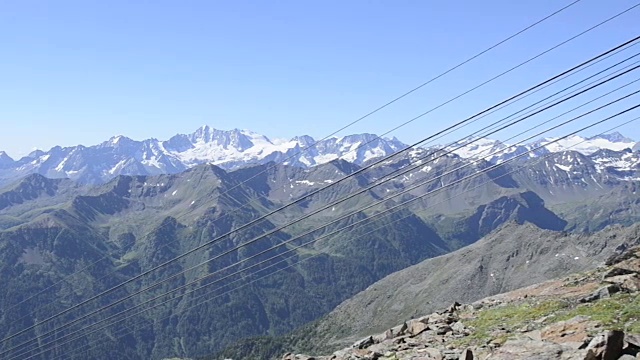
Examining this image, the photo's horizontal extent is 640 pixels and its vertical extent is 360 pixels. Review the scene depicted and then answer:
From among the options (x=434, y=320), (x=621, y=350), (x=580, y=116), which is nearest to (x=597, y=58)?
(x=580, y=116)

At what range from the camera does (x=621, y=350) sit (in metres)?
20.6

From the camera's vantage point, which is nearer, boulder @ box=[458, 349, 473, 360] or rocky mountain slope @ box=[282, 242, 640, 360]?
rocky mountain slope @ box=[282, 242, 640, 360]

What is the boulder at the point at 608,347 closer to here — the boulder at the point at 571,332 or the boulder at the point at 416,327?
the boulder at the point at 571,332

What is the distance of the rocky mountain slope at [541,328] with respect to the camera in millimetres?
22750

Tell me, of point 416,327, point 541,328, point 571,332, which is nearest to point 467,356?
point 571,332

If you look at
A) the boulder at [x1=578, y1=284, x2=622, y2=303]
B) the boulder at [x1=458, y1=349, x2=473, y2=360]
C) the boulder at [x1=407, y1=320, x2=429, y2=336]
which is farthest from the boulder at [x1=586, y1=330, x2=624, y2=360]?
the boulder at [x1=407, y1=320, x2=429, y2=336]

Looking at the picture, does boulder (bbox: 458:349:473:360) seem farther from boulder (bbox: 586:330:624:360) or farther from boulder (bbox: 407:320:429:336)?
boulder (bbox: 407:320:429:336)

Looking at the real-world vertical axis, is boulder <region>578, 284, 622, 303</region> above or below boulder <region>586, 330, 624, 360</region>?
below

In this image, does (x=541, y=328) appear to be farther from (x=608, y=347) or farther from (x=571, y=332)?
(x=608, y=347)

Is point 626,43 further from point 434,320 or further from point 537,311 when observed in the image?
point 434,320

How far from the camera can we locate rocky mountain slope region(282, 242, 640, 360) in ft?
74.6

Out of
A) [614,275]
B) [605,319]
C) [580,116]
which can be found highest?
[580,116]

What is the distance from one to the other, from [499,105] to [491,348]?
35.9ft

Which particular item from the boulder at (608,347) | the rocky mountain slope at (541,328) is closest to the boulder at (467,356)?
the rocky mountain slope at (541,328)
